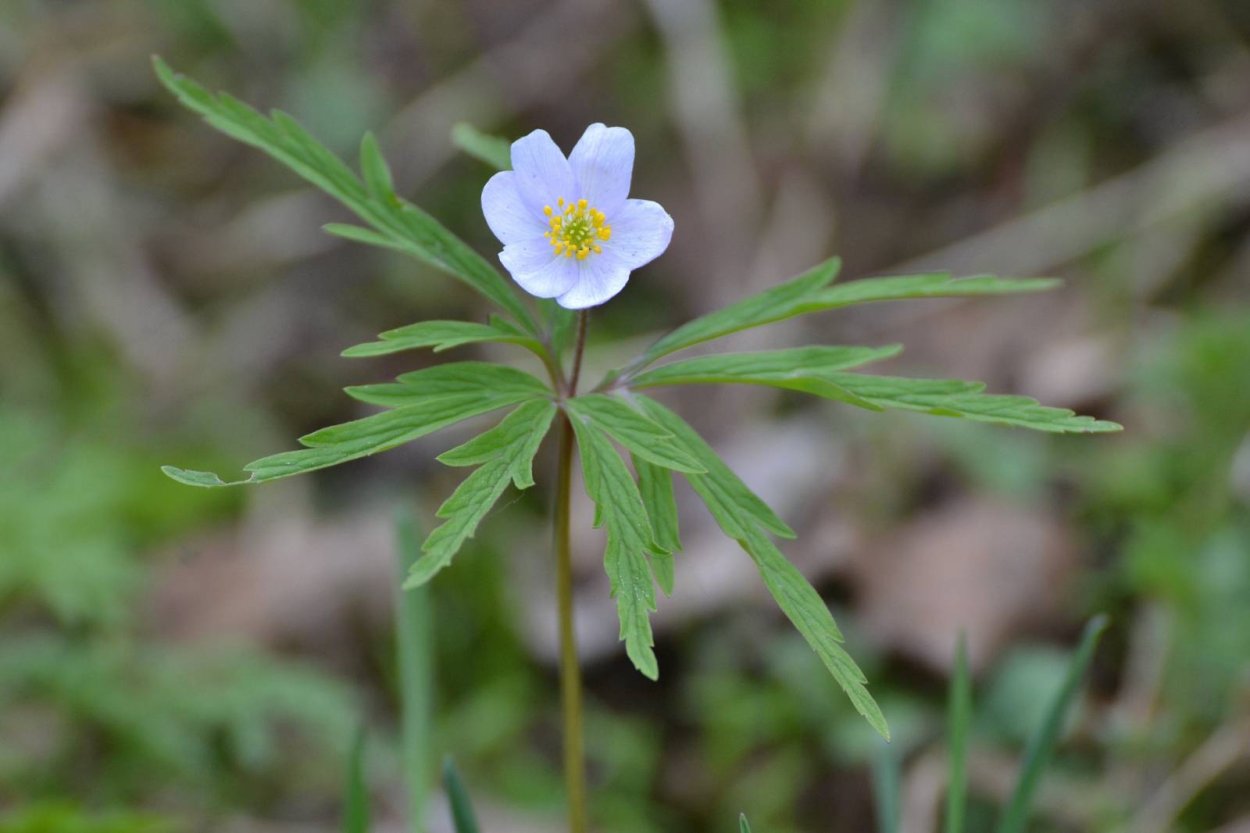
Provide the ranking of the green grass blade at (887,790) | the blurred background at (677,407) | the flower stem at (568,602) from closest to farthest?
the flower stem at (568,602) → the green grass blade at (887,790) → the blurred background at (677,407)

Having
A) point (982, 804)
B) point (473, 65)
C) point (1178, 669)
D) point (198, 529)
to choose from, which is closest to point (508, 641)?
point (198, 529)

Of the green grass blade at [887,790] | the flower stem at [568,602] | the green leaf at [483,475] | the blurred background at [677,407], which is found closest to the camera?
the green leaf at [483,475]

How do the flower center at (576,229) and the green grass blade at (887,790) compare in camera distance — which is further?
the green grass blade at (887,790)

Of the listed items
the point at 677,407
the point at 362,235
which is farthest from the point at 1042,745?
the point at 677,407

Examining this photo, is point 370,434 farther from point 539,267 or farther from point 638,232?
point 638,232

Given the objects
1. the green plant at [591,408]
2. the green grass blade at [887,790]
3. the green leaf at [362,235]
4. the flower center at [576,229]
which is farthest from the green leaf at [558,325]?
the green grass blade at [887,790]

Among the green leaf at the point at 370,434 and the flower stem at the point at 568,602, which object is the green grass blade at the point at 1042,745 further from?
the green leaf at the point at 370,434

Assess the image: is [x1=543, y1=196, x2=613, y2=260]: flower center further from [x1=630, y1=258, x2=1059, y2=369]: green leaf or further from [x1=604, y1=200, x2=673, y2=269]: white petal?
[x1=630, y1=258, x2=1059, y2=369]: green leaf

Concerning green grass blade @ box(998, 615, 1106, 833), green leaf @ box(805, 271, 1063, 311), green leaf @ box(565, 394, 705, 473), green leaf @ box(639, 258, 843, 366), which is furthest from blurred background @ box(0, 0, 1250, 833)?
green leaf @ box(805, 271, 1063, 311)
